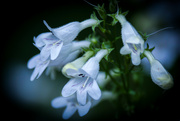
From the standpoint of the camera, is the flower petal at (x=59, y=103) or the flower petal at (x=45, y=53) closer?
the flower petal at (x=45, y=53)

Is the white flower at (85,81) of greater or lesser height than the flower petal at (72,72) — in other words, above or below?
below

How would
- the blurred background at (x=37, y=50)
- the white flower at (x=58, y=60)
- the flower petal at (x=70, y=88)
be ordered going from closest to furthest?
1. the flower petal at (x=70, y=88)
2. the white flower at (x=58, y=60)
3. the blurred background at (x=37, y=50)

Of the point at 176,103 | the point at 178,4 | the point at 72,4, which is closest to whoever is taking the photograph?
the point at 176,103

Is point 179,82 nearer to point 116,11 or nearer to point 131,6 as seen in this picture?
point 116,11

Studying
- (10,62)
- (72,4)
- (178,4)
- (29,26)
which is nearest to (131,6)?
(178,4)

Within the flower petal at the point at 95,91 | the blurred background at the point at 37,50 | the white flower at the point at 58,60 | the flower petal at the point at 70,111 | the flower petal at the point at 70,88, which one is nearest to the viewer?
the flower petal at the point at 95,91

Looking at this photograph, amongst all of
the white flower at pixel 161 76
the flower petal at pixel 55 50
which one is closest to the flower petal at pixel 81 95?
the flower petal at pixel 55 50

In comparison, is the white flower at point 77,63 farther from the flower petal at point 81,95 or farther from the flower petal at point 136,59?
the flower petal at point 136,59
